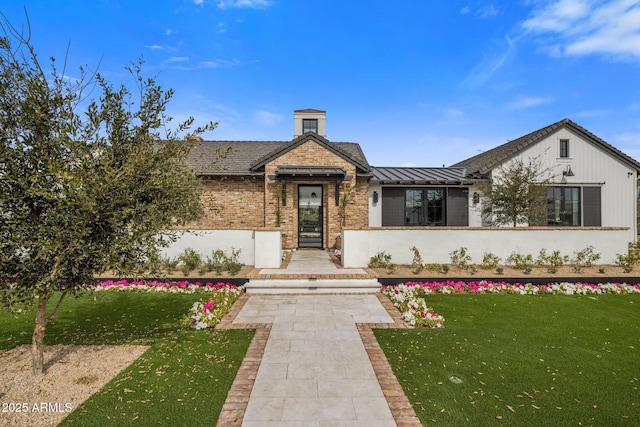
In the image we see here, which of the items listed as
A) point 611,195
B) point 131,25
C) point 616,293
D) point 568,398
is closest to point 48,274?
point 568,398

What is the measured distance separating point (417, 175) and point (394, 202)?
2.23m

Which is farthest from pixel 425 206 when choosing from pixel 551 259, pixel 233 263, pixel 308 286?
pixel 233 263

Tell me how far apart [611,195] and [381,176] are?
12693 mm

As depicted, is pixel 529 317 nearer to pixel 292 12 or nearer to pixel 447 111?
pixel 292 12

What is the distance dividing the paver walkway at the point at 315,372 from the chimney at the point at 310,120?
14543mm

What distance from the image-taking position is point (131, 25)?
8414 millimetres

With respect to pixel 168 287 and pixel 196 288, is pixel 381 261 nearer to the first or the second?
pixel 196 288

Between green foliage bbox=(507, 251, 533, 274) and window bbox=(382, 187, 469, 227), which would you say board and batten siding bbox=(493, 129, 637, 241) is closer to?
window bbox=(382, 187, 469, 227)

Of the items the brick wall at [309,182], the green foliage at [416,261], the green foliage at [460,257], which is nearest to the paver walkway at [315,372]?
the green foliage at [416,261]

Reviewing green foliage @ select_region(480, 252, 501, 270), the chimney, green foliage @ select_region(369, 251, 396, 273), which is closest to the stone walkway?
green foliage @ select_region(369, 251, 396, 273)

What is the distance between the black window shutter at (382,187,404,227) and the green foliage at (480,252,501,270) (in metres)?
5.03

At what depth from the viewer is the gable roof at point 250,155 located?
1396 cm

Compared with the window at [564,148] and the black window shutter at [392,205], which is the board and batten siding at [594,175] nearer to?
the window at [564,148]

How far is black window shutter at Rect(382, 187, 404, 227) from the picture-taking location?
15.6m
